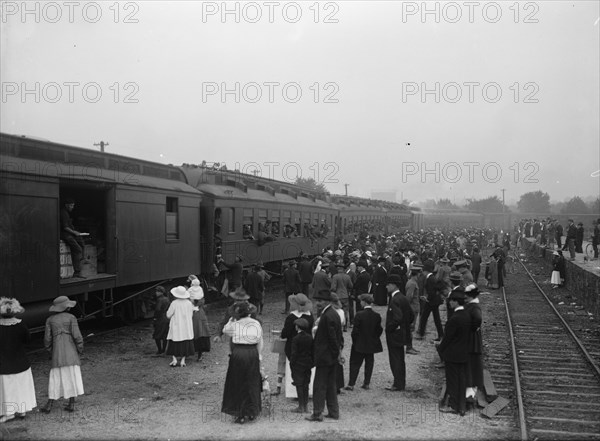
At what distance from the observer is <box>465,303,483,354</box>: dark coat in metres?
7.42

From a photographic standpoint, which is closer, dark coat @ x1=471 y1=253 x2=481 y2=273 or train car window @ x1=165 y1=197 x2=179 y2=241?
train car window @ x1=165 y1=197 x2=179 y2=241

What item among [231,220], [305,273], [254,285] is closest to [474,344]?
[254,285]

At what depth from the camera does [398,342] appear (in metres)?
8.32

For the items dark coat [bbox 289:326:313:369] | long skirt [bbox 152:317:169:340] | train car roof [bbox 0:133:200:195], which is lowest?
long skirt [bbox 152:317:169:340]

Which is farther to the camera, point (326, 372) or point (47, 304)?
point (47, 304)

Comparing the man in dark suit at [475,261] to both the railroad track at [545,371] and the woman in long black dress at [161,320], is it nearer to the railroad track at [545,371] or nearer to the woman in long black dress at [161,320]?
the railroad track at [545,371]

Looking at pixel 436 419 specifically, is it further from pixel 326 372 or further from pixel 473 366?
pixel 326 372

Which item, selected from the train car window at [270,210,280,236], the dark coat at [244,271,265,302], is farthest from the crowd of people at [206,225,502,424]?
the train car window at [270,210,280,236]

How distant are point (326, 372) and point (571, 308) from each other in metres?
13.5

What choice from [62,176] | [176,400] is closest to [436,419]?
[176,400]

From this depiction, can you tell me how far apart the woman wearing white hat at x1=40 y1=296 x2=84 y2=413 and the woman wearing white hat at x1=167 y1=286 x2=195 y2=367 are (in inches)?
94.4

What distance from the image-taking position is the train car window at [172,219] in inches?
526

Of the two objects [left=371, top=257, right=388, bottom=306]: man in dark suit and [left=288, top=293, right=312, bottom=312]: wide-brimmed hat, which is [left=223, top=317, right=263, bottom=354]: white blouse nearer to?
[left=288, top=293, right=312, bottom=312]: wide-brimmed hat

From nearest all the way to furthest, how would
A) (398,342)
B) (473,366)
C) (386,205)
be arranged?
(473,366) → (398,342) → (386,205)
